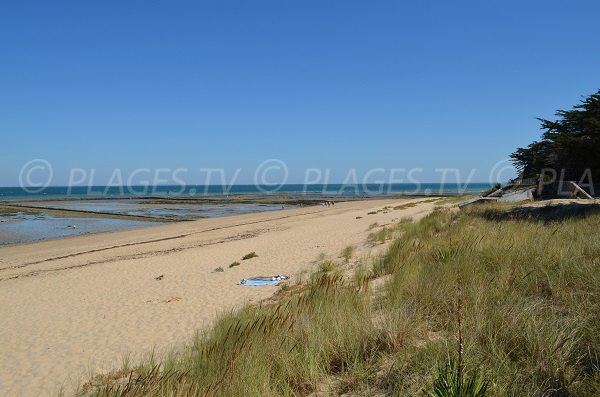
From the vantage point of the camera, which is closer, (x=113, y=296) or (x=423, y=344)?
(x=423, y=344)

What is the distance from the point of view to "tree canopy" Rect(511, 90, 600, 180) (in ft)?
49.2

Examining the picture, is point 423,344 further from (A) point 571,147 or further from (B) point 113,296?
(A) point 571,147

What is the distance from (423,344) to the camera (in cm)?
383

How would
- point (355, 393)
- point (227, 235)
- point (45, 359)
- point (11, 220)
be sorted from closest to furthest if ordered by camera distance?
point (355, 393), point (45, 359), point (227, 235), point (11, 220)

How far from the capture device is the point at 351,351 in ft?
12.7

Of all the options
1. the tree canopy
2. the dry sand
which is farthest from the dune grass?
the tree canopy

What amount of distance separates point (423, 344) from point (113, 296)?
910 cm

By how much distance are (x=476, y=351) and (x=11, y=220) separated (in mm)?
44980

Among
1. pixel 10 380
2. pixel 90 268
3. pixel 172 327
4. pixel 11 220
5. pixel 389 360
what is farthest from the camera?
pixel 11 220

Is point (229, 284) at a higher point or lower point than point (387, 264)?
lower

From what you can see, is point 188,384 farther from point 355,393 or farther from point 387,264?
point 387,264

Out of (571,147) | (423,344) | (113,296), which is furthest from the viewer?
(571,147)

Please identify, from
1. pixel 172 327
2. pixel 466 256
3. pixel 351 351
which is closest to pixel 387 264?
pixel 466 256

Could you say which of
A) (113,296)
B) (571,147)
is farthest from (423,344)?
(571,147)
